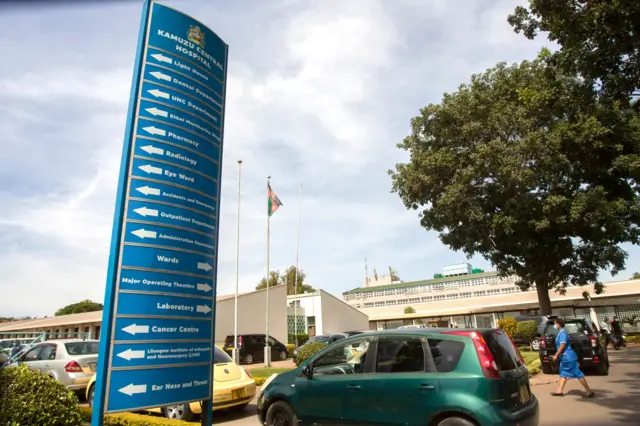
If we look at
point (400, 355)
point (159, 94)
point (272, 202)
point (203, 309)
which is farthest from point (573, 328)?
point (272, 202)

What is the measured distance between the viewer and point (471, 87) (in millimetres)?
24344

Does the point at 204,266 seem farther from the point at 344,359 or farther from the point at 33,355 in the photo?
the point at 33,355

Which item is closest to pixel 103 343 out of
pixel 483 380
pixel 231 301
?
pixel 483 380

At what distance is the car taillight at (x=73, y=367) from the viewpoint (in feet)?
33.2

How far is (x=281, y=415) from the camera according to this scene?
6555mm

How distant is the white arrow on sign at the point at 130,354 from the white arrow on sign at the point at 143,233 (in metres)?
0.98

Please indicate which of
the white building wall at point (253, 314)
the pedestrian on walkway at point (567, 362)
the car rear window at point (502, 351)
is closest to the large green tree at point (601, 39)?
the pedestrian on walkway at point (567, 362)

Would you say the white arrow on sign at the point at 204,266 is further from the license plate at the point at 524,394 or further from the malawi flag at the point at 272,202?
the malawi flag at the point at 272,202

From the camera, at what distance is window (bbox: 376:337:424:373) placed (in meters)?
5.57

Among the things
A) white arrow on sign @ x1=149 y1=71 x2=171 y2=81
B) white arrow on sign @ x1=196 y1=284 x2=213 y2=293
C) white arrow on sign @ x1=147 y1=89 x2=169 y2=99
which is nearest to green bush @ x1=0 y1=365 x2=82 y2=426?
white arrow on sign @ x1=196 y1=284 x2=213 y2=293

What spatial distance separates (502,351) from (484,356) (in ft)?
1.63

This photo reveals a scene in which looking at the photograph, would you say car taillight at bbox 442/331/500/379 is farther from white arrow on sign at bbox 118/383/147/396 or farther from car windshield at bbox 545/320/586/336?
car windshield at bbox 545/320/586/336

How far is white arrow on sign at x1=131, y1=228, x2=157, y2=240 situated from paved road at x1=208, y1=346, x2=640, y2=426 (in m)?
5.64

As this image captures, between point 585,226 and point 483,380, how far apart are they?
1976 cm
